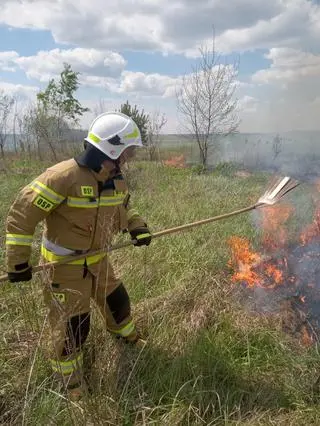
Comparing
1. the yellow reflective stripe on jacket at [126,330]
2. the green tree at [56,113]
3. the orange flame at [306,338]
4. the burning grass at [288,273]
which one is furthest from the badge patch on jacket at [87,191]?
the green tree at [56,113]

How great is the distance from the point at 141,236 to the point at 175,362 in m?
1.05

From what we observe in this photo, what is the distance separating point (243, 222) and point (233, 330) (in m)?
2.82

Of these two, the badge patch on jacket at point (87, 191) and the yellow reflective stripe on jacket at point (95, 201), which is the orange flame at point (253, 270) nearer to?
the yellow reflective stripe on jacket at point (95, 201)

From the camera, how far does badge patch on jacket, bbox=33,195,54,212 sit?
2.37 meters

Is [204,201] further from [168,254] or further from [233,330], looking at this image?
[233,330]

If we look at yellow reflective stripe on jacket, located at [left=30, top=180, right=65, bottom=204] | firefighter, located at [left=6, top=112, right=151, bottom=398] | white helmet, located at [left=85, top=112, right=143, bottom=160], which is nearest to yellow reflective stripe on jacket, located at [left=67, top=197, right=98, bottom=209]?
firefighter, located at [left=6, top=112, right=151, bottom=398]

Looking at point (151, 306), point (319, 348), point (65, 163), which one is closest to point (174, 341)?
point (151, 306)

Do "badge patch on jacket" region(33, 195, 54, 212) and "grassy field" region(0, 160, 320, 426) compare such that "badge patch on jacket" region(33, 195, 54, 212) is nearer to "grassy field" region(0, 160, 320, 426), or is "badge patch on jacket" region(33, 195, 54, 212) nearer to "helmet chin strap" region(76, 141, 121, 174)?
"helmet chin strap" region(76, 141, 121, 174)

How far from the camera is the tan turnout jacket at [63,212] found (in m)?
2.39

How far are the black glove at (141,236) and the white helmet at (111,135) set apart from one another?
2.66ft

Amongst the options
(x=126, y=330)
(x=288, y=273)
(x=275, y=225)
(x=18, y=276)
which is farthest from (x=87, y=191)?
(x=275, y=225)

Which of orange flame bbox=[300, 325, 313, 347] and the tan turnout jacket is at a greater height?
the tan turnout jacket

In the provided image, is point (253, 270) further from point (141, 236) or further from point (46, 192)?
point (46, 192)

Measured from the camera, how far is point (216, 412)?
2.56 metres
